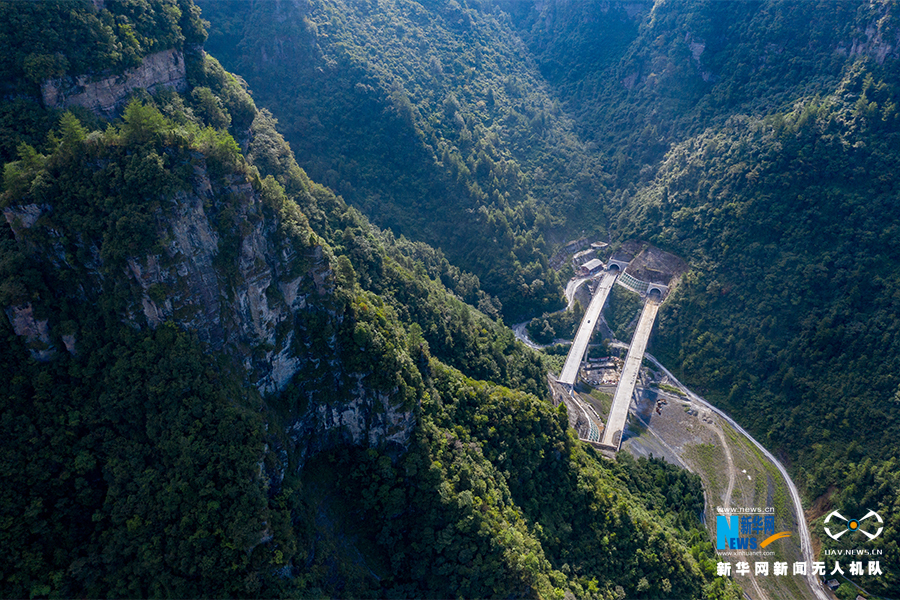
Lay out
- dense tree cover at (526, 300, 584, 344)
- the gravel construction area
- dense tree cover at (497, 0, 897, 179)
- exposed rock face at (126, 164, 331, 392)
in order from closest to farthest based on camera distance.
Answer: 1. exposed rock face at (126, 164, 331, 392)
2. the gravel construction area
3. dense tree cover at (497, 0, 897, 179)
4. dense tree cover at (526, 300, 584, 344)

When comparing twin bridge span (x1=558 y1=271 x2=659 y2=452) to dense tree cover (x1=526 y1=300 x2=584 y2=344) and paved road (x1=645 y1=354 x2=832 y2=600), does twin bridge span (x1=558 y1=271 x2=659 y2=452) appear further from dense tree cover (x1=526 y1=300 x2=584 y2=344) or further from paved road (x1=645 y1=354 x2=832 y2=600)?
paved road (x1=645 y1=354 x2=832 y2=600)

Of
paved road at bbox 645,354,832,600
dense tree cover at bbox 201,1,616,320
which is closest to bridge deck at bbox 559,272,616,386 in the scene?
dense tree cover at bbox 201,1,616,320

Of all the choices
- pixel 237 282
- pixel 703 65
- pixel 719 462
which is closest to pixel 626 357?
pixel 719 462

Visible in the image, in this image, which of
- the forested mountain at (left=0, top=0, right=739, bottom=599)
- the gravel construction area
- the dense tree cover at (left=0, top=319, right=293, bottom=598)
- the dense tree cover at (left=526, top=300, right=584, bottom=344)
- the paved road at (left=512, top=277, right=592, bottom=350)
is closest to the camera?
the dense tree cover at (left=0, top=319, right=293, bottom=598)

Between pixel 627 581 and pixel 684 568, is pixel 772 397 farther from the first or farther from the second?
pixel 627 581

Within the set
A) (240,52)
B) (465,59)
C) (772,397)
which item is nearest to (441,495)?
(772,397)

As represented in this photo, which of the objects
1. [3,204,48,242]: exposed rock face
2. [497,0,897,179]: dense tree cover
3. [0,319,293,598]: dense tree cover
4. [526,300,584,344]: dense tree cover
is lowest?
[0,319,293,598]: dense tree cover
